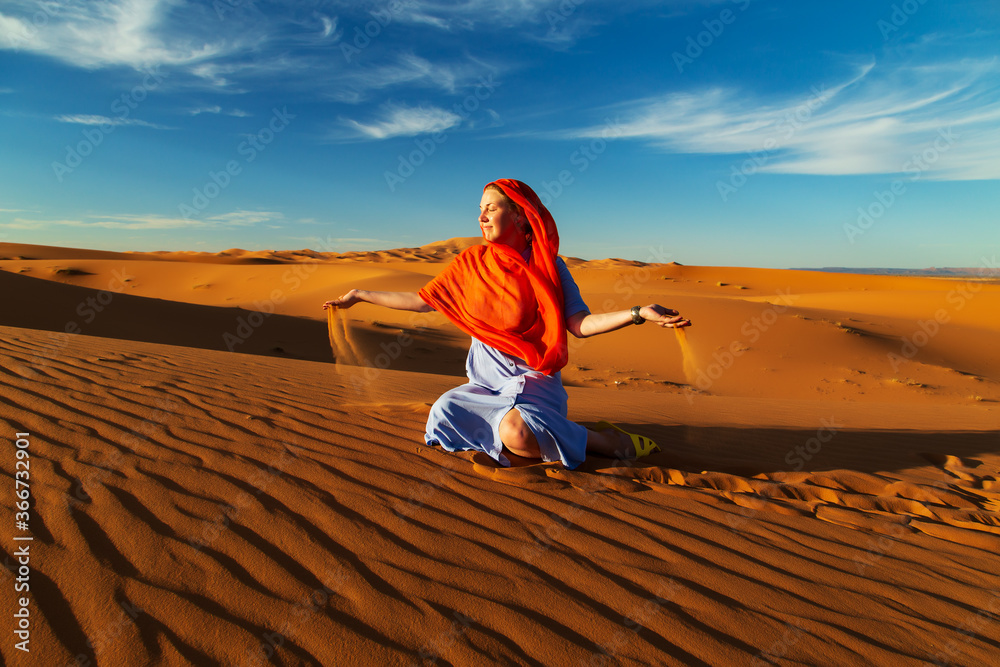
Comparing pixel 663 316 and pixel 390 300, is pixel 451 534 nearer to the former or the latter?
pixel 663 316

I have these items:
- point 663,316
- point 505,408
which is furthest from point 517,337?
point 663,316

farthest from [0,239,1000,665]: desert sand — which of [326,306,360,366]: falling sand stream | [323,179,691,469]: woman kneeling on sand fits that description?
[323,179,691,469]: woman kneeling on sand

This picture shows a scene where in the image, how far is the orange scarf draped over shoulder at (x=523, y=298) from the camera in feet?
10.5

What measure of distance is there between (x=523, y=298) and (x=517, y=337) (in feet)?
0.78

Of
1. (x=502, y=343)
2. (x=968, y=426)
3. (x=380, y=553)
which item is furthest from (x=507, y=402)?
(x=968, y=426)

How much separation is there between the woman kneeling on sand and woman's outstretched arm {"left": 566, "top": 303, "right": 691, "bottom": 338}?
1 cm

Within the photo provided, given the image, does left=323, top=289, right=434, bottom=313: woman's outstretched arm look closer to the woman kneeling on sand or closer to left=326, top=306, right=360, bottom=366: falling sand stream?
the woman kneeling on sand

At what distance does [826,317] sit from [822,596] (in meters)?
15.5

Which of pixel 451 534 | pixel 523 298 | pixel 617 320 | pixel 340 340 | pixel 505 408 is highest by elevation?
pixel 523 298

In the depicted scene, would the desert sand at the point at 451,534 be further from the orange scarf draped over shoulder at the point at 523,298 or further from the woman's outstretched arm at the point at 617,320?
the orange scarf draped over shoulder at the point at 523,298

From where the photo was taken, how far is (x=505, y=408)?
10.6ft

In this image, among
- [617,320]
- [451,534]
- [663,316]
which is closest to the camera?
[451,534]

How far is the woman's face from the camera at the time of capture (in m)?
3.32

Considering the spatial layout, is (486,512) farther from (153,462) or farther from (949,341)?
(949,341)
